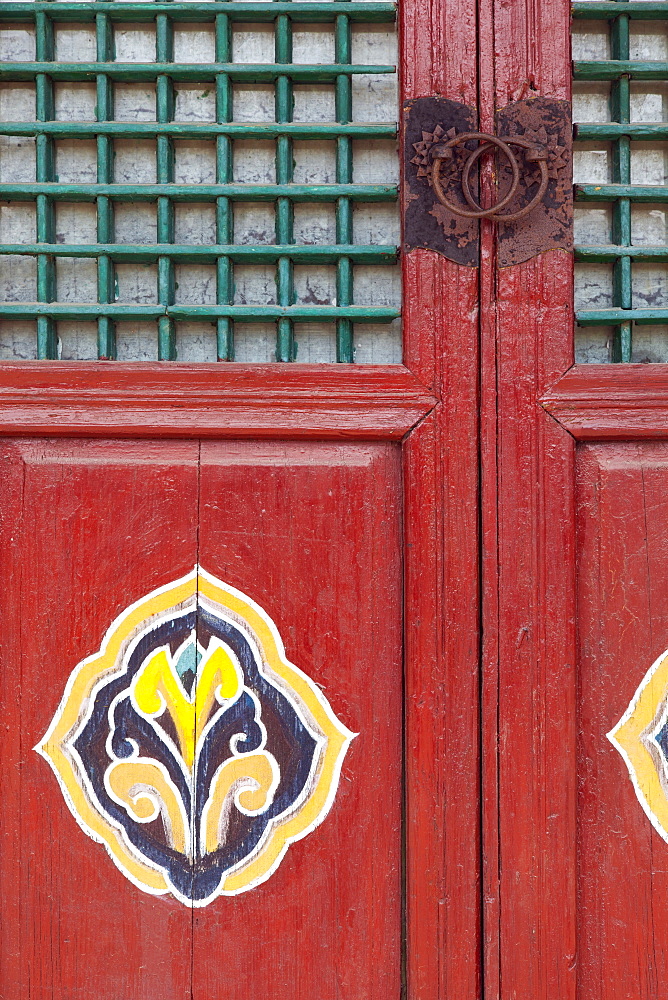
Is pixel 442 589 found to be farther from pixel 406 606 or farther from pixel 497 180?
pixel 497 180

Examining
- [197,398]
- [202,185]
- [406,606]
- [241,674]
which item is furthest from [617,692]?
[202,185]

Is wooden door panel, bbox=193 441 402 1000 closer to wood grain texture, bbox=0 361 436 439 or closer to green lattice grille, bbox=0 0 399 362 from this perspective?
wood grain texture, bbox=0 361 436 439

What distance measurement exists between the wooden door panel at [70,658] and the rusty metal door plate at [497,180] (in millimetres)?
440

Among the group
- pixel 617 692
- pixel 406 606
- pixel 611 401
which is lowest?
pixel 617 692

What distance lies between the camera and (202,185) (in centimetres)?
98

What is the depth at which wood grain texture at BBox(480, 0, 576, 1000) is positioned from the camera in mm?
950

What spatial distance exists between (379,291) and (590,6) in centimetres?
47

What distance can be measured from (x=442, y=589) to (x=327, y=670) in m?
0.18

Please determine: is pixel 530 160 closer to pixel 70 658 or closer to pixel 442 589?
pixel 442 589

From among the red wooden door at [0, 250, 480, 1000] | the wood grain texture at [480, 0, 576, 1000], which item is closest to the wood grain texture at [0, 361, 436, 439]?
the red wooden door at [0, 250, 480, 1000]

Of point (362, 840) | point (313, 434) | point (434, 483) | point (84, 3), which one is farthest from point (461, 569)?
point (84, 3)

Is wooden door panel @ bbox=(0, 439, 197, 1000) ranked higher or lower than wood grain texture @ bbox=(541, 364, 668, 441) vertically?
lower

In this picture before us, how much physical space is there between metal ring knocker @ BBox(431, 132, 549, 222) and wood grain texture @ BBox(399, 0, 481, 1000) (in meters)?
0.07

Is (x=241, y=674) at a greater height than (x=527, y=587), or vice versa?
(x=527, y=587)
